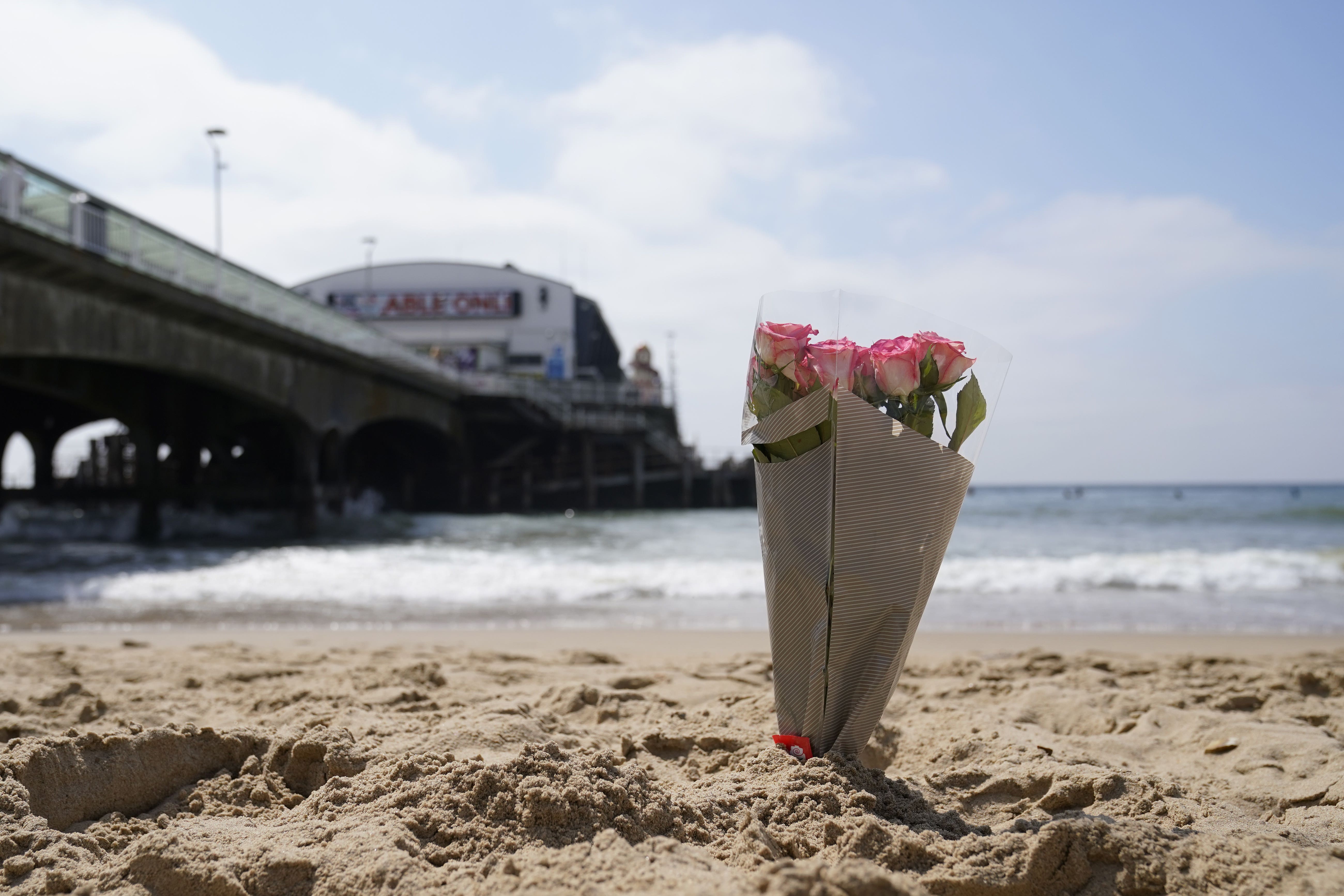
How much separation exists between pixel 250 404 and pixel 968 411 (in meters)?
17.9

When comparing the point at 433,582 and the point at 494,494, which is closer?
the point at 433,582

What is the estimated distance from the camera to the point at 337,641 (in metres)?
5.66

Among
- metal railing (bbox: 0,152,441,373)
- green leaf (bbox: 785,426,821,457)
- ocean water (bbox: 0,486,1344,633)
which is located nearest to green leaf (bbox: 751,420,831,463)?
green leaf (bbox: 785,426,821,457)

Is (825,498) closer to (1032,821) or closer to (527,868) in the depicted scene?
(1032,821)

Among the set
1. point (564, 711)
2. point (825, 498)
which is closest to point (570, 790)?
point (825, 498)

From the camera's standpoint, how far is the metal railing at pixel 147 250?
952 centimetres

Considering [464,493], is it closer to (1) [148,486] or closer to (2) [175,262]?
(1) [148,486]

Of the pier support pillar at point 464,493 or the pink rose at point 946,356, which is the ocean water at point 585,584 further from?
the pier support pillar at point 464,493

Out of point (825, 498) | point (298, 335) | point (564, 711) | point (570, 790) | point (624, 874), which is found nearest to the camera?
point (624, 874)

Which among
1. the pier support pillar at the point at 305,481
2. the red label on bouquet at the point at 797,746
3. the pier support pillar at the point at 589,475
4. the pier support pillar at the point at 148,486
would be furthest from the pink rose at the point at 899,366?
the pier support pillar at the point at 589,475

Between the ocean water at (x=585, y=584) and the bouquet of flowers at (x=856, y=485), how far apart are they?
4.44 meters

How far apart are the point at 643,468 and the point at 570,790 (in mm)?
30917

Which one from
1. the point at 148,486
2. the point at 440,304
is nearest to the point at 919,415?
the point at 148,486

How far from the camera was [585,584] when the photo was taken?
8.77 m
